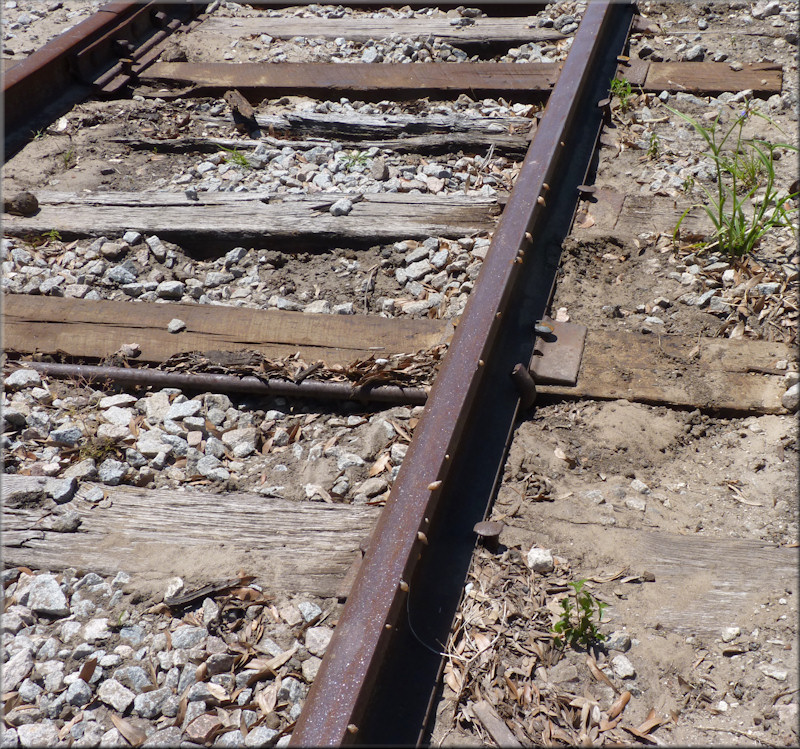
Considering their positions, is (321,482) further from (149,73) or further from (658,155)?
(149,73)

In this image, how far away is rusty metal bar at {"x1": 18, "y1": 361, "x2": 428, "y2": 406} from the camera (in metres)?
2.50

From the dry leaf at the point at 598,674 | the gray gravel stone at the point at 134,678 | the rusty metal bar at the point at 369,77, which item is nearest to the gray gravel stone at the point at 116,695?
the gray gravel stone at the point at 134,678

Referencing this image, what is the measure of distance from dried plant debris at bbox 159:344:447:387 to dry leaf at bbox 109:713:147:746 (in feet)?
3.91

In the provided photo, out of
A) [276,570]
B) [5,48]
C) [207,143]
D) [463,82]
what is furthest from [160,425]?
[5,48]

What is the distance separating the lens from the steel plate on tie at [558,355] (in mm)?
2404

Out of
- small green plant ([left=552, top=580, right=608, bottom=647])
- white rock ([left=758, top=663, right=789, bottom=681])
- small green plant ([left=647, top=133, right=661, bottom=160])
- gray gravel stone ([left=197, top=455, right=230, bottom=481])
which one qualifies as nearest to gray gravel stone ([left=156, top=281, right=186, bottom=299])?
gray gravel stone ([left=197, top=455, right=230, bottom=481])

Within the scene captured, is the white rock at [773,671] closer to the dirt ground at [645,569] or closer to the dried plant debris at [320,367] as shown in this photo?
the dirt ground at [645,569]

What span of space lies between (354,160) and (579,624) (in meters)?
2.71

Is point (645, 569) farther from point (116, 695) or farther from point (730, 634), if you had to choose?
point (116, 695)

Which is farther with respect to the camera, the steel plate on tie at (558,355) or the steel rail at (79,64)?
the steel rail at (79,64)

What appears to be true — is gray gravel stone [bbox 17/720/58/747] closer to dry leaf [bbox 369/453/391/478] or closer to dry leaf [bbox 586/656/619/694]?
dry leaf [bbox 369/453/391/478]

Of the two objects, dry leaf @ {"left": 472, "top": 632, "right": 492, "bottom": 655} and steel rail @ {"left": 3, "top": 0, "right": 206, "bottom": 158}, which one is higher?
steel rail @ {"left": 3, "top": 0, "right": 206, "bottom": 158}

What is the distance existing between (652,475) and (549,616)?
0.59 metres

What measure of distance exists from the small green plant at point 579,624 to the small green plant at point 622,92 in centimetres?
279
